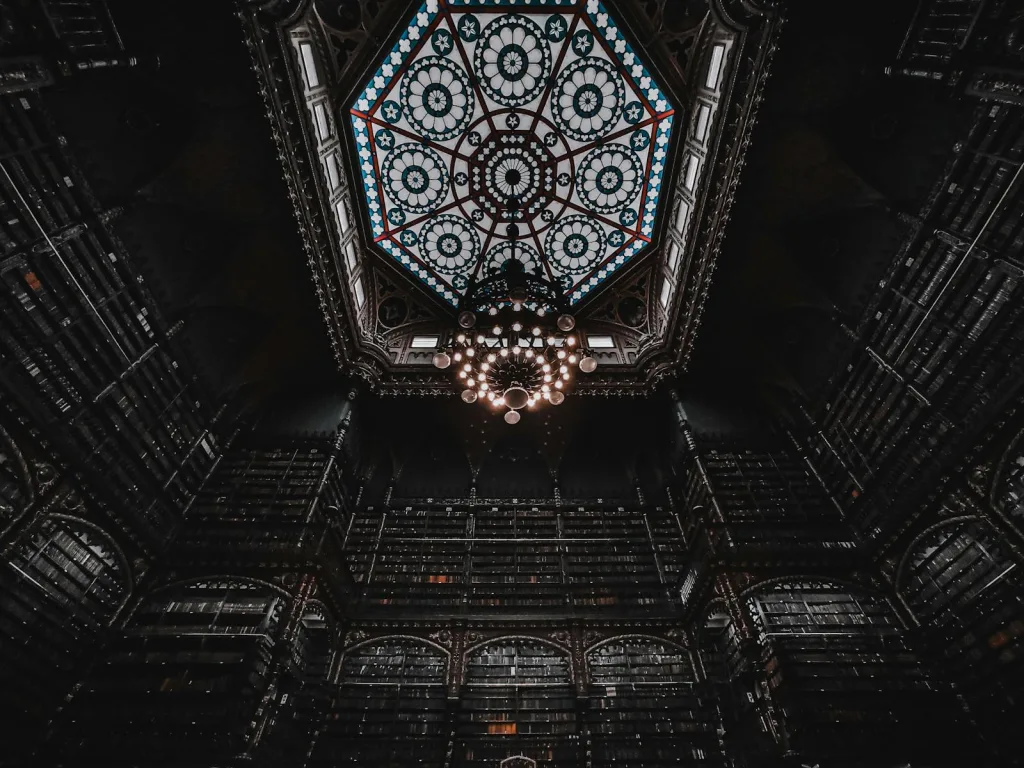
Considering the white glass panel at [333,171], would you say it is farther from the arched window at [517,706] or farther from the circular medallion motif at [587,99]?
the arched window at [517,706]

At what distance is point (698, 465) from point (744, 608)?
11.5 ft

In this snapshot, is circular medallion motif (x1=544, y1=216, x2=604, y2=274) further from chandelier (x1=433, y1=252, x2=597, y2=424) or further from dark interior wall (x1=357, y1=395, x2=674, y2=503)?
chandelier (x1=433, y1=252, x2=597, y2=424)

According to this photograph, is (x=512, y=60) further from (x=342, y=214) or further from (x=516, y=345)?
(x=516, y=345)

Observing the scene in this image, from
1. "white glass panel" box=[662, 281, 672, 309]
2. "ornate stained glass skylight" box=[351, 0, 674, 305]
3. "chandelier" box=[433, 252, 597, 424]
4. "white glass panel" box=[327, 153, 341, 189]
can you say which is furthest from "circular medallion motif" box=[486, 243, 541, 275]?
"chandelier" box=[433, 252, 597, 424]

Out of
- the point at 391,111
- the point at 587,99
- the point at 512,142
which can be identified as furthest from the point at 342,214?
the point at 587,99

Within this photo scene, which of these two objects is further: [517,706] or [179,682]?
[517,706]

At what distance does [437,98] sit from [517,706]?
43.7 ft

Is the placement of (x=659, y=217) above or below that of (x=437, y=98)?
below

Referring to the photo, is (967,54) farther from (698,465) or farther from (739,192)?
(698,465)

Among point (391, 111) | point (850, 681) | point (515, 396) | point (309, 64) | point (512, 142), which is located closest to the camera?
point (850, 681)

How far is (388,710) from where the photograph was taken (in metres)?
8.28

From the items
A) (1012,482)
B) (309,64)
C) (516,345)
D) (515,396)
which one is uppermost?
(309,64)

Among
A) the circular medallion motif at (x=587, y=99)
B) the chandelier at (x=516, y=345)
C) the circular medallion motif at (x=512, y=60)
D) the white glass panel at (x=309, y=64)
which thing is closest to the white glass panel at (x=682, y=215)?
the circular medallion motif at (x=587, y=99)

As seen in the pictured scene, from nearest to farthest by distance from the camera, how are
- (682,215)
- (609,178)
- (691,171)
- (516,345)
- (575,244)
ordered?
(516,345)
(691,171)
(682,215)
(609,178)
(575,244)
